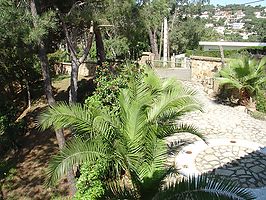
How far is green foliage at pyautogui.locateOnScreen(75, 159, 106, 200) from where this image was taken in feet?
21.2

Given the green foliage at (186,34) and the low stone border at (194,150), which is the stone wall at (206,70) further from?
the green foliage at (186,34)

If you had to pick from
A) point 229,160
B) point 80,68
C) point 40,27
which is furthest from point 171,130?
point 80,68

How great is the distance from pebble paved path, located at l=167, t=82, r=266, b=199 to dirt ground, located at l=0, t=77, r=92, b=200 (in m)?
4.49

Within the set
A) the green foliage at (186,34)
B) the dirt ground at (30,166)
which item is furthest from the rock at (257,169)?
the green foliage at (186,34)

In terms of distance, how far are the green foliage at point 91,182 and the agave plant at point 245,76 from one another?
744 centimetres

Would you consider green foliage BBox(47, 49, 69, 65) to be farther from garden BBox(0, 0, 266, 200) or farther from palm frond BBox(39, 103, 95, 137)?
palm frond BBox(39, 103, 95, 137)

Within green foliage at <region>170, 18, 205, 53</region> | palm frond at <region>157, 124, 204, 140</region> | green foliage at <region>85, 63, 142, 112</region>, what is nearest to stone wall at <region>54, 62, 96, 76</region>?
green foliage at <region>85, 63, 142, 112</region>

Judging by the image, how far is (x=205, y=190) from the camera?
4.20m

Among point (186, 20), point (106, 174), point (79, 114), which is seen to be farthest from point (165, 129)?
point (186, 20)

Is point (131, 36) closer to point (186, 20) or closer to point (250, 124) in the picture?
point (250, 124)

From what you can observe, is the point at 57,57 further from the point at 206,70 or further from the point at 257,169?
the point at 257,169

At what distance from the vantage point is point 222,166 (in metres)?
7.78

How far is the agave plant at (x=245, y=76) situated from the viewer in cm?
1203

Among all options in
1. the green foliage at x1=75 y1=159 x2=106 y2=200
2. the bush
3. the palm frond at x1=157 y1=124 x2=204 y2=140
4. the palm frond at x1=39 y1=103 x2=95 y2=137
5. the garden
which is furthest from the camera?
the bush
